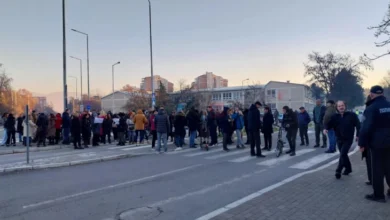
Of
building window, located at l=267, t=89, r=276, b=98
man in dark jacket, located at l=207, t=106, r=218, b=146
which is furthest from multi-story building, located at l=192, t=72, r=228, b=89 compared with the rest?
man in dark jacket, located at l=207, t=106, r=218, b=146

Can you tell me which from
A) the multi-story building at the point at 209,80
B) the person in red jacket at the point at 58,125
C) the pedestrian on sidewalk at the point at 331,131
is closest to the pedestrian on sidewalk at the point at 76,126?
the person in red jacket at the point at 58,125

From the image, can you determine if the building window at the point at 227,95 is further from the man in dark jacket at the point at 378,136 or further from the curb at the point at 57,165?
A: the man in dark jacket at the point at 378,136

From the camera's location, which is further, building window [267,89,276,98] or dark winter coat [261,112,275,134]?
building window [267,89,276,98]

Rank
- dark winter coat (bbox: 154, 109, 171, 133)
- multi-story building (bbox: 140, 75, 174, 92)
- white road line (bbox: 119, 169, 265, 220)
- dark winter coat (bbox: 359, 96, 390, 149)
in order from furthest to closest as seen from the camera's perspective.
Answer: multi-story building (bbox: 140, 75, 174, 92)
dark winter coat (bbox: 154, 109, 171, 133)
dark winter coat (bbox: 359, 96, 390, 149)
white road line (bbox: 119, 169, 265, 220)

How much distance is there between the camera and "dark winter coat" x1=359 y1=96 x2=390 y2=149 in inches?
230

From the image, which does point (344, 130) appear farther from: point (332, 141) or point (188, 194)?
point (332, 141)

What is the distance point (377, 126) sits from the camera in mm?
5922

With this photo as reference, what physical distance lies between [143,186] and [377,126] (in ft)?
16.6

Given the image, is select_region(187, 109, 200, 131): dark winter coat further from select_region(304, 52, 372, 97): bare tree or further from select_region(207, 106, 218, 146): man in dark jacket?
select_region(304, 52, 372, 97): bare tree

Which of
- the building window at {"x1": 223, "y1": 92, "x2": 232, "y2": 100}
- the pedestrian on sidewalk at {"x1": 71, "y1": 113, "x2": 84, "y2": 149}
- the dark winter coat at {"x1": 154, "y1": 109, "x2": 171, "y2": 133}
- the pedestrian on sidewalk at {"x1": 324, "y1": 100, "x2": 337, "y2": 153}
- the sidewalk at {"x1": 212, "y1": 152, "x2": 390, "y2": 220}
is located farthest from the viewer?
the building window at {"x1": 223, "y1": 92, "x2": 232, "y2": 100}

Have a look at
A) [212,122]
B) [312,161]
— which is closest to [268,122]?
[312,161]

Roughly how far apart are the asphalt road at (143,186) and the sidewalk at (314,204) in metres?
0.62

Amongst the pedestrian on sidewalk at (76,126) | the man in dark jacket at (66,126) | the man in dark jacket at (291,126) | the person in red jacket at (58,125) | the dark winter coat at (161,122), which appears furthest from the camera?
the person in red jacket at (58,125)

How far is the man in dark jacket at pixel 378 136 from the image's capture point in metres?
5.86
